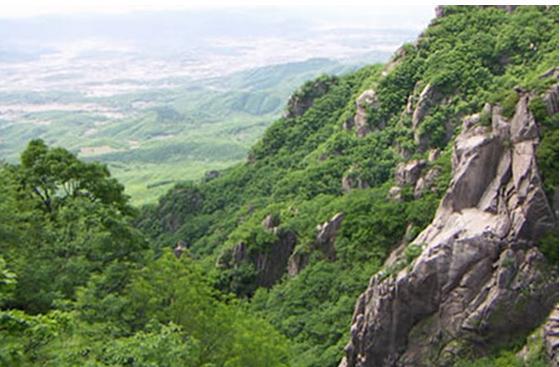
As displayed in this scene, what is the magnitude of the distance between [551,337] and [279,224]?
22.9m

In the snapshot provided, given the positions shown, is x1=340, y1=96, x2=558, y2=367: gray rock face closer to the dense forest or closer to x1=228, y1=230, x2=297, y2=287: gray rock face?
the dense forest

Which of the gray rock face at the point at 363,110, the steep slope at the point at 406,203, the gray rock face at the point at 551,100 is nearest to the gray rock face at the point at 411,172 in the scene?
the steep slope at the point at 406,203

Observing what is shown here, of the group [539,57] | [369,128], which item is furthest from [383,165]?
[539,57]

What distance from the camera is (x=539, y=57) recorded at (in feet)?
138

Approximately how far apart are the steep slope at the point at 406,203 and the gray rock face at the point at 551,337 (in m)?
0.57

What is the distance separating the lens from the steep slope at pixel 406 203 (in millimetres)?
22531

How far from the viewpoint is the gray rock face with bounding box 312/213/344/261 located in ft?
121

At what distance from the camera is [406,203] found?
33469 millimetres

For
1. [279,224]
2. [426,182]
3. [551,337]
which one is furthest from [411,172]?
[551,337]

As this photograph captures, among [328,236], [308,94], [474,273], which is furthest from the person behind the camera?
[308,94]

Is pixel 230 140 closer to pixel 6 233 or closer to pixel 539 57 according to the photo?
pixel 539 57

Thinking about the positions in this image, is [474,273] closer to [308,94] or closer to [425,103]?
[425,103]

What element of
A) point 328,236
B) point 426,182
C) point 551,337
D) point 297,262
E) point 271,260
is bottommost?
point 271,260

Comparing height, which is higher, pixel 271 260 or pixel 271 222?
pixel 271 222
